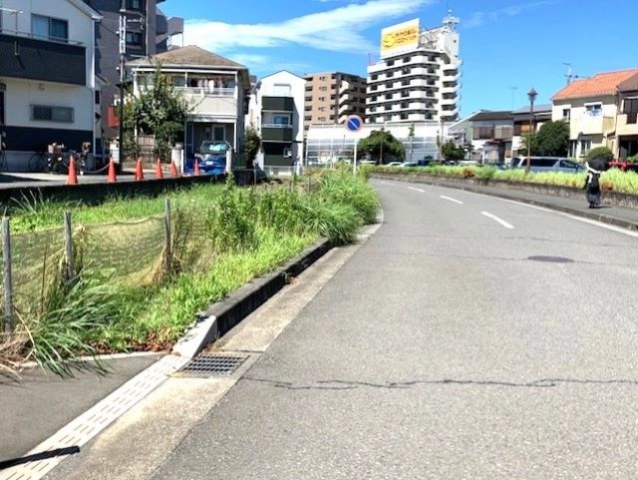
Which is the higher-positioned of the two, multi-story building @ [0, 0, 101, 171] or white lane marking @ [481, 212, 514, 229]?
multi-story building @ [0, 0, 101, 171]

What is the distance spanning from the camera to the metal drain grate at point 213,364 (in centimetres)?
528

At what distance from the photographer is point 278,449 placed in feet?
12.6

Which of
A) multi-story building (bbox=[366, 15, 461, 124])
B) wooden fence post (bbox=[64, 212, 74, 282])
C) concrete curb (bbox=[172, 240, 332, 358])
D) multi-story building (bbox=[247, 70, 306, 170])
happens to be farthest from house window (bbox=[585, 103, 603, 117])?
multi-story building (bbox=[366, 15, 461, 124])

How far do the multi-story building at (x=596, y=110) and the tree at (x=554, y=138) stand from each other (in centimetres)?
71

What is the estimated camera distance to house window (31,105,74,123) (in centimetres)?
3066

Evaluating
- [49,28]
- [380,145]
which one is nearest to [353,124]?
[49,28]

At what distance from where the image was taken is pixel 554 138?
190ft

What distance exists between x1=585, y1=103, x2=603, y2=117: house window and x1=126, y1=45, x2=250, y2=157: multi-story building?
28.4m

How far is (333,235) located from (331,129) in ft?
286

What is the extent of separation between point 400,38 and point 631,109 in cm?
8591

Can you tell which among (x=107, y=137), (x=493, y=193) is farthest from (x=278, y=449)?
(x=107, y=137)

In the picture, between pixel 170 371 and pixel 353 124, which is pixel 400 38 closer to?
pixel 353 124

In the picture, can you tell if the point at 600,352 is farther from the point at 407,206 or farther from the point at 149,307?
the point at 407,206

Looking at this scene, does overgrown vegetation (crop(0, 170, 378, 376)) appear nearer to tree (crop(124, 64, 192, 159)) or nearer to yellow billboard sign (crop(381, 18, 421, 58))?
tree (crop(124, 64, 192, 159))
